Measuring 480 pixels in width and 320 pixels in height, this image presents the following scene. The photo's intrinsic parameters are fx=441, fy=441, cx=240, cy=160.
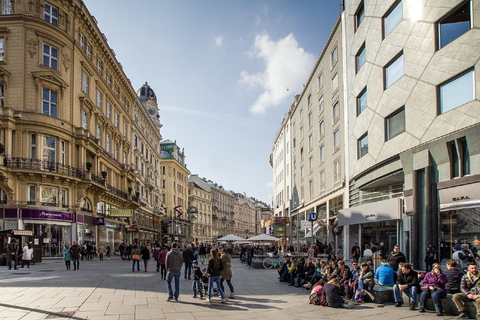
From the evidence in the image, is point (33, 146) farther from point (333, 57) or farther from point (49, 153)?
point (333, 57)

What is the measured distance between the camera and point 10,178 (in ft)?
103

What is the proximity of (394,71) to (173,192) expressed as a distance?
74.5 m

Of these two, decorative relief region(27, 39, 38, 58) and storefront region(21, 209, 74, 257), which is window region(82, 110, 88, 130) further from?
storefront region(21, 209, 74, 257)

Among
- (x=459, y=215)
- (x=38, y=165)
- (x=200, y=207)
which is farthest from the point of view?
(x=200, y=207)

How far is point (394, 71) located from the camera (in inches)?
875

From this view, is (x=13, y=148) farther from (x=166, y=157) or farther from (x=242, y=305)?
(x=166, y=157)

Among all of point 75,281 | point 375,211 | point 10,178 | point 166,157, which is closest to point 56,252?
point 10,178

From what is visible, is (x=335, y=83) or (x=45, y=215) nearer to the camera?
(x=45, y=215)

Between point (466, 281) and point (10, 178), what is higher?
point (10, 178)

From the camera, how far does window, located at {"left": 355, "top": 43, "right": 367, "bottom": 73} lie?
87.7 ft

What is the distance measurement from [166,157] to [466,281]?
278 ft

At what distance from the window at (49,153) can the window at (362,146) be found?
73.7 feet

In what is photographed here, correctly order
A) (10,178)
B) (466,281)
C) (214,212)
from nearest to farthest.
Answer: (466,281) → (10,178) → (214,212)

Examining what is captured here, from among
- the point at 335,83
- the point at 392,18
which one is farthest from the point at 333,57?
the point at 392,18
